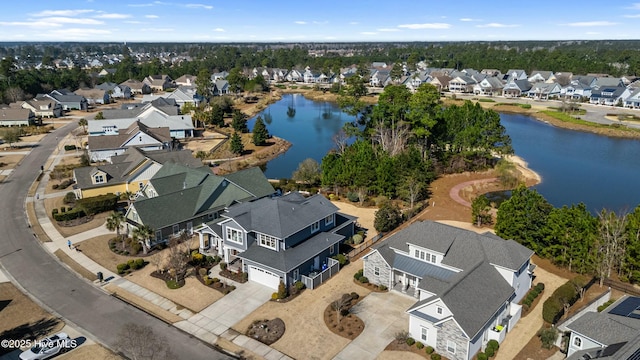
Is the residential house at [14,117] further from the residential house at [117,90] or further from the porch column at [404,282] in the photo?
the porch column at [404,282]

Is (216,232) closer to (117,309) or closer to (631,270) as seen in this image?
(117,309)

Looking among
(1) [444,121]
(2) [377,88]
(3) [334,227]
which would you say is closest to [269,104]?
(2) [377,88]

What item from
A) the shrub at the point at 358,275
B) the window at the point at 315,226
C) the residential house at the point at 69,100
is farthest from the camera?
the residential house at the point at 69,100

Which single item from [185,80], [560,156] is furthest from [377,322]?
[185,80]

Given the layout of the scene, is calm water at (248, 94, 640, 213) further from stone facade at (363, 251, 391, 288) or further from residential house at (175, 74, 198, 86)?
residential house at (175, 74, 198, 86)

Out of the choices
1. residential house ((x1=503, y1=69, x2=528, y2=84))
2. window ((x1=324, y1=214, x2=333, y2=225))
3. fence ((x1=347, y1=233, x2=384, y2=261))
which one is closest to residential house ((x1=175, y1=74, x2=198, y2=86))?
residential house ((x1=503, y1=69, x2=528, y2=84))

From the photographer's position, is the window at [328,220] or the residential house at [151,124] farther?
the residential house at [151,124]

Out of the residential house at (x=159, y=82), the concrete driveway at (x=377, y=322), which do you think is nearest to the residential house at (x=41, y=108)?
the residential house at (x=159, y=82)
